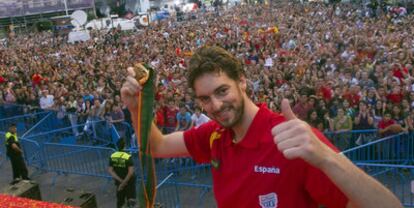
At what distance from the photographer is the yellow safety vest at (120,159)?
7293mm

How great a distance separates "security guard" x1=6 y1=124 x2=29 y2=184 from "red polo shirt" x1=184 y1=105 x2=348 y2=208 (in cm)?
806

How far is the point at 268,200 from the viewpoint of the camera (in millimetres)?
1712

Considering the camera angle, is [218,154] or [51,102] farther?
[51,102]

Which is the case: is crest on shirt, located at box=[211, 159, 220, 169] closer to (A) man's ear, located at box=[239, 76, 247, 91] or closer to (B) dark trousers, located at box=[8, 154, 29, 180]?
(A) man's ear, located at box=[239, 76, 247, 91]

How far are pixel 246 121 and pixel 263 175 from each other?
246mm

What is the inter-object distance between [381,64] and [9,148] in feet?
29.1

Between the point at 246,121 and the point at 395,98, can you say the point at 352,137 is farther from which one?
the point at 246,121

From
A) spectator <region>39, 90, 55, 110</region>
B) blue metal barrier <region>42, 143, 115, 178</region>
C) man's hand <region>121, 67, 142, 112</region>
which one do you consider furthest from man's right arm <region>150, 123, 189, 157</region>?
spectator <region>39, 90, 55, 110</region>

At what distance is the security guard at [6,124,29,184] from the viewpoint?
9062 mm

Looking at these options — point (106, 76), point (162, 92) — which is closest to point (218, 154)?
point (162, 92)

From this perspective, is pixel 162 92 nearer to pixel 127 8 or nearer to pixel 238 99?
pixel 238 99

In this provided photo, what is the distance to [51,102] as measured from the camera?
13.3 metres

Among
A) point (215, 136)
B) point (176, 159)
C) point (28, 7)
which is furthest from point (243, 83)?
point (28, 7)

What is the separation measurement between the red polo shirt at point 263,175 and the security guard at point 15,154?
8.06 m
